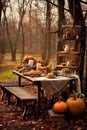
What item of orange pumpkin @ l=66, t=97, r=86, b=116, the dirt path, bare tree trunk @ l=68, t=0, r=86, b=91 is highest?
bare tree trunk @ l=68, t=0, r=86, b=91

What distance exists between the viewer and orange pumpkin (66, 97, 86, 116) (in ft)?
22.7

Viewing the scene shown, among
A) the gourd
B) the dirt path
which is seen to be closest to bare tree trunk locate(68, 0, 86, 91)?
the gourd

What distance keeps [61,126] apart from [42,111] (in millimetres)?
1419

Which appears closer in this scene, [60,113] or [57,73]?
[60,113]

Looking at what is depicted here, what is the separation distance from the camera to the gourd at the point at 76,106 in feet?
22.7

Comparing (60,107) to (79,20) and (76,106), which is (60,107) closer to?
(76,106)

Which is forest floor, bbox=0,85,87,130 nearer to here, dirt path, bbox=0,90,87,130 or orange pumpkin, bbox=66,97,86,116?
dirt path, bbox=0,90,87,130

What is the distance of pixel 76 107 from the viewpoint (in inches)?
272

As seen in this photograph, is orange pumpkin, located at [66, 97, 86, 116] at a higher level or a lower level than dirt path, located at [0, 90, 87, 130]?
higher

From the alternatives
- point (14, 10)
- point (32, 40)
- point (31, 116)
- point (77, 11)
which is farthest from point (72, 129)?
point (32, 40)

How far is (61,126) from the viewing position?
6.41m

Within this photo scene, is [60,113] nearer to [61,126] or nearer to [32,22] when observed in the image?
[61,126]

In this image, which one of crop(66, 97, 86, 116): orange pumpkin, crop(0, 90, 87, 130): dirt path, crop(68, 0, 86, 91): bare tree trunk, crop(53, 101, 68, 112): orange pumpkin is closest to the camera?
crop(0, 90, 87, 130): dirt path

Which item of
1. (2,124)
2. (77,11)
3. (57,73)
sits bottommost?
(2,124)
